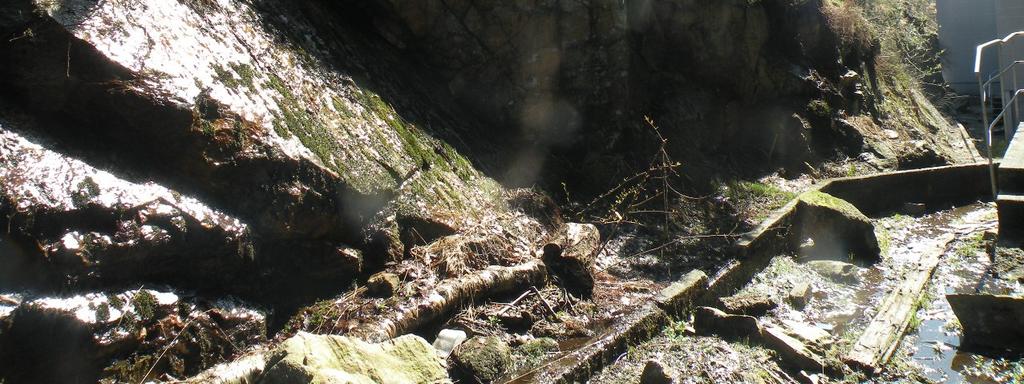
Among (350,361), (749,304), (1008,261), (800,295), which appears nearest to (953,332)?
(1008,261)

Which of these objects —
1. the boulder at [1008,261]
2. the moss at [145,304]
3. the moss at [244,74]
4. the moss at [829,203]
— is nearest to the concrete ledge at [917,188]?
the moss at [829,203]

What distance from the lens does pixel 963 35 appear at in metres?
19.5

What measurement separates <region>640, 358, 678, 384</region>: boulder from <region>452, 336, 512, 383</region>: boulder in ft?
2.74

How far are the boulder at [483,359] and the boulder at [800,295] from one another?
283 centimetres

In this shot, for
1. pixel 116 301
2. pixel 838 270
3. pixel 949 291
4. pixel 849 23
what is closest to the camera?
pixel 116 301

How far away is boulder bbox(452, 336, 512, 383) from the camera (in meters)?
4.61

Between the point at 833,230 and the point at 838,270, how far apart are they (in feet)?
2.70

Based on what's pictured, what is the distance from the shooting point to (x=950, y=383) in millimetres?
4953

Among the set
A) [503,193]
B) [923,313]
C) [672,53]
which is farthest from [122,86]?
[672,53]

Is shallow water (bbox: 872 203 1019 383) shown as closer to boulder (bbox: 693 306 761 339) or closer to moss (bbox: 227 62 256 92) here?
boulder (bbox: 693 306 761 339)


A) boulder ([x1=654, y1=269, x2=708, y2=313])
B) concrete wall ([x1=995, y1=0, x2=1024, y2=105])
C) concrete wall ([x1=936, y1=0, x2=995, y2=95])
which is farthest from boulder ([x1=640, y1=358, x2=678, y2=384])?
concrete wall ([x1=936, y1=0, x2=995, y2=95])

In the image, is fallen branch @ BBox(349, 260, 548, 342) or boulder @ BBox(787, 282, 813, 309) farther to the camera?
boulder @ BBox(787, 282, 813, 309)

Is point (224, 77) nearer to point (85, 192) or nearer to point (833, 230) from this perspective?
point (85, 192)

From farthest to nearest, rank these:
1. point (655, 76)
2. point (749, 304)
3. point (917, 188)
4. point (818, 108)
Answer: point (818, 108) < point (917, 188) < point (655, 76) < point (749, 304)
